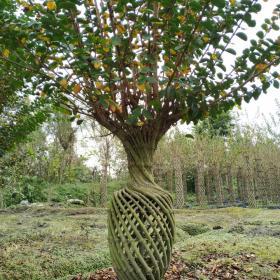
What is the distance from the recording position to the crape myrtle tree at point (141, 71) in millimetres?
1621

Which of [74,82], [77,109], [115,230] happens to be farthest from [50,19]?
[115,230]

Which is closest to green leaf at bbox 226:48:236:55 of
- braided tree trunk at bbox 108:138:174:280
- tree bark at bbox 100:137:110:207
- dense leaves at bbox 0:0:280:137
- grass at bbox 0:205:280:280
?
dense leaves at bbox 0:0:280:137

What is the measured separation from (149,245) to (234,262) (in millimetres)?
1671

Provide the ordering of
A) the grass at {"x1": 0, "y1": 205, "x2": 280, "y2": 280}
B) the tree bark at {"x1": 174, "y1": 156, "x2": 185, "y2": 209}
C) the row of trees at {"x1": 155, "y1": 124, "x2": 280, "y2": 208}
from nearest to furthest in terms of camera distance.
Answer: the grass at {"x1": 0, "y1": 205, "x2": 280, "y2": 280}, the tree bark at {"x1": 174, "y1": 156, "x2": 185, "y2": 209}, the row of trees at {"x1": 155, "y1": 124, "x2": 280, "y2": 208}

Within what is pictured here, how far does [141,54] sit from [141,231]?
3.30ft

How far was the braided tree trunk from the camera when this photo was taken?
1746 mm

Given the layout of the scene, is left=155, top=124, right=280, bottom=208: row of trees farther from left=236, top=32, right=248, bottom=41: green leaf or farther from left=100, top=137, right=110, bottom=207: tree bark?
left=236, top=32, right=248, bottom=41: green leaf

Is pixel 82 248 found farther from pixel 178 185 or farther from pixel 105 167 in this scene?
pixel 178 185

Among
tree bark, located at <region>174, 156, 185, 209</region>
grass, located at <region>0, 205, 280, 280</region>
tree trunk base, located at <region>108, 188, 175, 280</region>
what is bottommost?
grass, located at <region>0, 205, 280, 280</region>

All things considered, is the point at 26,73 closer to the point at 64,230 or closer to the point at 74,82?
the point at 74,82

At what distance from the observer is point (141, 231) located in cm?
181

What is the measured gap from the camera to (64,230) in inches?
187

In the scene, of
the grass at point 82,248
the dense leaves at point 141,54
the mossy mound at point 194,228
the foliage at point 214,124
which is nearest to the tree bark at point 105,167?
the foliage at point 214,124

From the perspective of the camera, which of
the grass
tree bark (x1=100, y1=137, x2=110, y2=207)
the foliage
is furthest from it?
tree bark (x1=100, y1=137, x2=110, y2=207)
